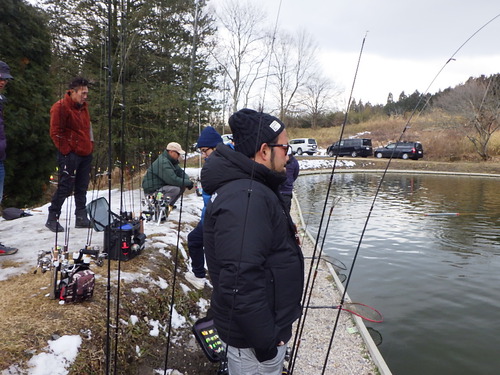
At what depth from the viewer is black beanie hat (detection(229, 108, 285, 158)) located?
1.73 metres

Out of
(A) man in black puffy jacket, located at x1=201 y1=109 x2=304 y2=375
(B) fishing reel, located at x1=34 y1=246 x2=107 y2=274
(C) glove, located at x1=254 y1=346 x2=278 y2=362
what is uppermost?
(A) man in black puffy jacket, located at x1=201 y1=109 x2=304 y2=375

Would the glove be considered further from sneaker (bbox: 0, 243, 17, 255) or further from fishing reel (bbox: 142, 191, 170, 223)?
fishing reel (bbox: 142, 191, 170, 223)

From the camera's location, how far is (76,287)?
8.81 feet

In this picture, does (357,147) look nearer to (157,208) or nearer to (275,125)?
(157,208)

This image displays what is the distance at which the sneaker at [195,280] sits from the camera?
4295 mm

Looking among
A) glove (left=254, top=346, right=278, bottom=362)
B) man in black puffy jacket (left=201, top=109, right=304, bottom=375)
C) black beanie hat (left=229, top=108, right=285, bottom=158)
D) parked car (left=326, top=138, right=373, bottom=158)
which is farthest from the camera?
parked car (left=326, top=138, right=373, bottom=158)

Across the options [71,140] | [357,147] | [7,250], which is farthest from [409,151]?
[7,250]

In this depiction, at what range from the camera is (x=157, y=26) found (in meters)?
10.4

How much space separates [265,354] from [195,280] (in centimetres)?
293

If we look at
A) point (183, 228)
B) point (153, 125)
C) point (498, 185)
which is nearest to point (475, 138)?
point (498, 185)

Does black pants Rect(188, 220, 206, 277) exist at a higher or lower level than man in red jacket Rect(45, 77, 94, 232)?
lower

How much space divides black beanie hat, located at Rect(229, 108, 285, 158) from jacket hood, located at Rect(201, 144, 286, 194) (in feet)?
0.31

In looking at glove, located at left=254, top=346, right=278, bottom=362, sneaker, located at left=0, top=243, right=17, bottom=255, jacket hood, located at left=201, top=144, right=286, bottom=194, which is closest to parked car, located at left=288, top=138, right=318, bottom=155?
A: sneaker, located at left=0, top=243, right=17, bottom=255

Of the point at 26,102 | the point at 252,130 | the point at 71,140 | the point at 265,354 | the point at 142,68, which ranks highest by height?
the point at 142,68
